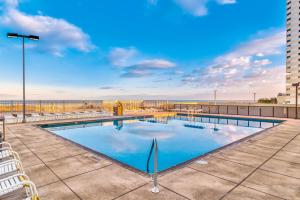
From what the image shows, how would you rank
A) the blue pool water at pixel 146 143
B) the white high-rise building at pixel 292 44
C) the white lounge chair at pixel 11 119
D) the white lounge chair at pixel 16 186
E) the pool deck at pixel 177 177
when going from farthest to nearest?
the white high-rise building at pixel 292 44, the white lounge chair at pixel 11 119, the blue pool water at pixel 146 143, the pool deck at pixel 177 177, the white lounge chair at pixel 16 186

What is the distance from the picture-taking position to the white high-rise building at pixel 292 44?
65.2 metres

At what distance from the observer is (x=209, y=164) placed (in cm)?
379

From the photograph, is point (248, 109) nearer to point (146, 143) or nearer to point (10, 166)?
point (146, 143)

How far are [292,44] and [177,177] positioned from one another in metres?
88.6

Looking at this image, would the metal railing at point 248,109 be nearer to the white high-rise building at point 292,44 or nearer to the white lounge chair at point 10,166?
the white lounge chair at point 10,166

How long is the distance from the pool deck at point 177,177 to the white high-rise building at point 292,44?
7736cm

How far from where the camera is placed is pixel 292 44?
219ft

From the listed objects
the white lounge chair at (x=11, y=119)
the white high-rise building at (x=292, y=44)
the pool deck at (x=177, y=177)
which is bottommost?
the pool deck at (x=177, y=177)

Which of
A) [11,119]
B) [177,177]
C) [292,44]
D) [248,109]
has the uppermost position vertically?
[292,44]

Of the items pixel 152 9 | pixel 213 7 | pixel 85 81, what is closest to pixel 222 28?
pixel 213 7

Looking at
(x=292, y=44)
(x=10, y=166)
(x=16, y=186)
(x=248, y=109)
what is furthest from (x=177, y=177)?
(x=292, y=44)

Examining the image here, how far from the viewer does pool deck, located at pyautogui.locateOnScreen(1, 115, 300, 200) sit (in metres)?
2.58

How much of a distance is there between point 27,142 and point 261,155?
7256 millimetres

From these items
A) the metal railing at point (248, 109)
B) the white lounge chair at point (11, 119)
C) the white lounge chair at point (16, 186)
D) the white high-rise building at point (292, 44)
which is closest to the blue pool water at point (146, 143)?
the white lounge chair at point (11, 119)
